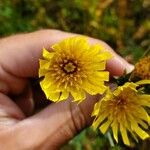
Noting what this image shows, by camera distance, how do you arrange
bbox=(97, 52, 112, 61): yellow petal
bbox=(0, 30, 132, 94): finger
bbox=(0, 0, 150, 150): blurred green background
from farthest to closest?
bbox=(0, 0, 150, 150): blurred green background < bbox=(0, 30, 132, 94): finger < bbox=(97, 52, 112, 61): yellow petal

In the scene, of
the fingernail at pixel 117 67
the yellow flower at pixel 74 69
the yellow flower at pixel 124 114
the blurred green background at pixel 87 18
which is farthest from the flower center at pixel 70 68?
the blurred green background at pixel 87 18

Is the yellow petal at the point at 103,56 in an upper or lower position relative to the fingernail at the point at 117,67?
upper

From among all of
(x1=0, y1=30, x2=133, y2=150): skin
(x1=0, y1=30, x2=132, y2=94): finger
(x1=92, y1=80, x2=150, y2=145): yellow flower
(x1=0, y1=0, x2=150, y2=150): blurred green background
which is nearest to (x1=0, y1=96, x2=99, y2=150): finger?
(x1=0, y1=30, x2=133, y2=150): skin

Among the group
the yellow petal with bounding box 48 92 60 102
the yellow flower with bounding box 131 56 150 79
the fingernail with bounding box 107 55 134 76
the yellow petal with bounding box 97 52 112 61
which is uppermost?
the yellow petal with bounding box 97 52 112 61

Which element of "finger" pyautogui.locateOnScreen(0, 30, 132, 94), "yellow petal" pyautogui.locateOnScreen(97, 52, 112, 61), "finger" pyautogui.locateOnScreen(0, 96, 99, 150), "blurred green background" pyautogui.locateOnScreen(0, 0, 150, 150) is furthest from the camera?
"blurred green background" pyautogui.locateOnScreen(0, 0, 150, 150)

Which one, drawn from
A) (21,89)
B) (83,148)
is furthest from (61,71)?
(83,148)

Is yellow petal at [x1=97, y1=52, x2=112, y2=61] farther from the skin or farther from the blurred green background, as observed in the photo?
the blurred green background

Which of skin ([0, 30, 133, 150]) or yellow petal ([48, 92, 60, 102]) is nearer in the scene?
yellow petal ([48, 92, 60, 102])

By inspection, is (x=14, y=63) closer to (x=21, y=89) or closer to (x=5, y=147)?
(x=21, y=89)

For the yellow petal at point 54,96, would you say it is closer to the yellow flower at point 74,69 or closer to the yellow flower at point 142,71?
the yellow flower at point 74,69
